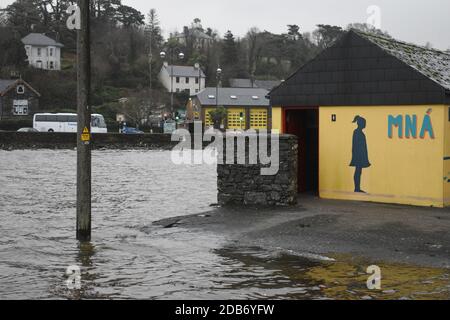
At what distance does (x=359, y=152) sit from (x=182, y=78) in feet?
336

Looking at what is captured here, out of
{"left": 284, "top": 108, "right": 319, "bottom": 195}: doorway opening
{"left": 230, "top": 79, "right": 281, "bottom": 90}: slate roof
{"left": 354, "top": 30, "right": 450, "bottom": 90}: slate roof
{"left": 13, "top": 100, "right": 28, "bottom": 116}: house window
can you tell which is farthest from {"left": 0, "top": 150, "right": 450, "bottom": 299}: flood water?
{"left": 230, "top": 79, "right": 281, "bottom": 90}: slate roof

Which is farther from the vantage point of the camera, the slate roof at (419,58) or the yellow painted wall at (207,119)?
the yellow painted wall at (207,119)

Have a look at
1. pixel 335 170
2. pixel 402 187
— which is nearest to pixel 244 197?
pixel 335 170

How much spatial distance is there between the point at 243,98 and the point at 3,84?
35.6 meters

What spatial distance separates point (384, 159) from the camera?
1647cm

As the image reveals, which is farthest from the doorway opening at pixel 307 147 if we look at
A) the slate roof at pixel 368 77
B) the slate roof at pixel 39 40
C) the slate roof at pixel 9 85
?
the slate roof at pixel 39 40

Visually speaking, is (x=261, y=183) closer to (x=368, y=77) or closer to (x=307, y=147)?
(x=307, y=147)

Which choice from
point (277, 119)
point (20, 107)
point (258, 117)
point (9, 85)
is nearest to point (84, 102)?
point (277, 119)

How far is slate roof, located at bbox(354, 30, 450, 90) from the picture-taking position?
52.8 ft

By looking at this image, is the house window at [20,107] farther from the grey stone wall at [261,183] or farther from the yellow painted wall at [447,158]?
the yellow painted wall at [447,158]

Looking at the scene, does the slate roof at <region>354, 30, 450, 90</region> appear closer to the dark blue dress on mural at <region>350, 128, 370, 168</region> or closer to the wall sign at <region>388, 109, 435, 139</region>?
the wall sign at <region>388, 109, 435, 139</region>

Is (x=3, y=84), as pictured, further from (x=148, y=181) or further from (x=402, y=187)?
(x=402, y=187)

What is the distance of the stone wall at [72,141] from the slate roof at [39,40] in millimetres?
52142

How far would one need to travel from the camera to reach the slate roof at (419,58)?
16094 millimetres
